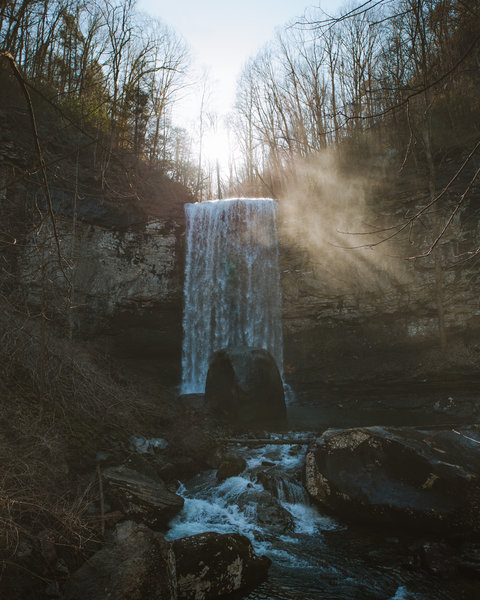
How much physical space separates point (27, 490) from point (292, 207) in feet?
41.0

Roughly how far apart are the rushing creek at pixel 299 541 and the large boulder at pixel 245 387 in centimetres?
344

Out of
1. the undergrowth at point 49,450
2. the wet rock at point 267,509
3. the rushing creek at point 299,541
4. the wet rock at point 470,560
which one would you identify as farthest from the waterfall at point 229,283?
the wet rock at point 470,560

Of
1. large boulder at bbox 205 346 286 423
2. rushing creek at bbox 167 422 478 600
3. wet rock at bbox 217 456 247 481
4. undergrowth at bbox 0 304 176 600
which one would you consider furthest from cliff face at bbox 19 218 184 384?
rushing creek at bbox 167 422 478 600

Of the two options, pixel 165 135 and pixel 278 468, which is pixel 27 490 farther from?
pixel 165 135

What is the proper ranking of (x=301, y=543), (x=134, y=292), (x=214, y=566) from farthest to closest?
(x=134, y=292) < (x=301, y=543) < (x=214, y=566)

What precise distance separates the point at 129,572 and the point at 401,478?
3281 mm

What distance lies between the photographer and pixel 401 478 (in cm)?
460

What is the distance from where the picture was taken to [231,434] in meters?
8.20

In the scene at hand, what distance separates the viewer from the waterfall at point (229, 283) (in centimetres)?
1352

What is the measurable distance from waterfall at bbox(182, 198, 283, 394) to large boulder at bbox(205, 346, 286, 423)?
Result: 286 cm

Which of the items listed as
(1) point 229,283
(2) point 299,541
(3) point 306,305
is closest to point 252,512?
(2) point 299,541

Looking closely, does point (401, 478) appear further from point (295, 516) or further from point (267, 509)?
point (267, 509)

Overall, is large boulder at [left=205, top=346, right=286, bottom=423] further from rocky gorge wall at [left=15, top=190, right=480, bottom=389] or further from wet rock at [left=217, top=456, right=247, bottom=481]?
wet rock at [left=217, top=456, right=247, bottom=481]

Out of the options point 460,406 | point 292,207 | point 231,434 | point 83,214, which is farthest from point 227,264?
point 460,406
